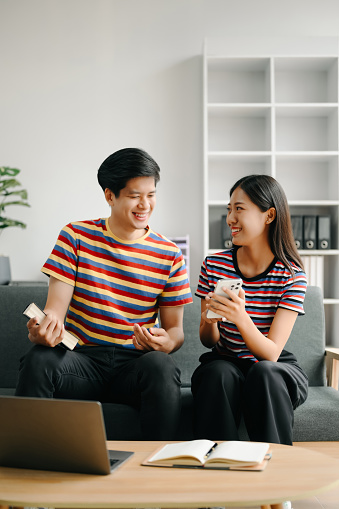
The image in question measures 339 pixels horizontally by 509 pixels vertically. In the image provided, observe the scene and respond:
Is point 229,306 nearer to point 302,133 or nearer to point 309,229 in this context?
point 309,229

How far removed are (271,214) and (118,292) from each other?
1.89 feet

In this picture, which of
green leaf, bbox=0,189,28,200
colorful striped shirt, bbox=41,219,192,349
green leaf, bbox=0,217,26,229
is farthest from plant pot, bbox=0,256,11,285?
colorful striped shirt, bbox=41,219,192,349

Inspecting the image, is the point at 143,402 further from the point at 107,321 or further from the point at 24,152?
the point at 24,152

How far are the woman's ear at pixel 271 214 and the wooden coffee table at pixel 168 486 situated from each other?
93cm

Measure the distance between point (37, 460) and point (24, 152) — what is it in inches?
129

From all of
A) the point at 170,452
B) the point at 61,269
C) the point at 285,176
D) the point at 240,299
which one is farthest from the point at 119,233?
the point at 285,176

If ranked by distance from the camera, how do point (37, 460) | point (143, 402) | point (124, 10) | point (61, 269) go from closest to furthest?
1. point (37, 460)
2. point (143, 402)
3. point (61, 269)
4. point (124, 10)

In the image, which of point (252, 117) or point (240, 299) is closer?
point (240, 299)

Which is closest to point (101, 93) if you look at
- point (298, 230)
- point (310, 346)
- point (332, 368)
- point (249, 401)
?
point (298, 230)

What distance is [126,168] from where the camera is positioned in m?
1.82

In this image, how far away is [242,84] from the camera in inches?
159

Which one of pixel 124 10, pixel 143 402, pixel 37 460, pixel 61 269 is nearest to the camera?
pixel 37 460

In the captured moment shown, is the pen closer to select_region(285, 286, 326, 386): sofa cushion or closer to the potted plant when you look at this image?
select_region(285, 286, 326, 386): sofa cushion

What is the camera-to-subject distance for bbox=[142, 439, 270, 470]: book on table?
1.06 metres
